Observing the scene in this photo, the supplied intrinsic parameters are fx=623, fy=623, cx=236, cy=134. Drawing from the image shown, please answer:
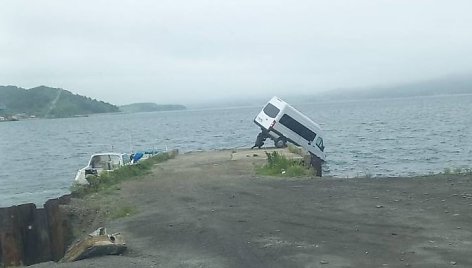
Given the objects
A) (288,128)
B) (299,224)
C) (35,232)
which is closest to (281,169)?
(35,232)

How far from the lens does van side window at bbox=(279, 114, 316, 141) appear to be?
36.8 m

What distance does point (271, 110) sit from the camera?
3766cm

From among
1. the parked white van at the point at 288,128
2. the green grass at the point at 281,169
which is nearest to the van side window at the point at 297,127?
the parked white van at the point at 288,128

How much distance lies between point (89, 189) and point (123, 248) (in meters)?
9.53

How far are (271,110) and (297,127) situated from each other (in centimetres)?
191

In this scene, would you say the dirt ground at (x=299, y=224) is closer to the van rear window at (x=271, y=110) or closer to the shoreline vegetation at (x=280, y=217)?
the shoreline vegetation at (x=280, y=217)

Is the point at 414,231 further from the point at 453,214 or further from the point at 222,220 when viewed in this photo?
the point at 222,220

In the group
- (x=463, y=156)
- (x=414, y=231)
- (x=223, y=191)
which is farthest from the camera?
(x=463, y=156)

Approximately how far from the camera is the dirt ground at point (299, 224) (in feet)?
32.6

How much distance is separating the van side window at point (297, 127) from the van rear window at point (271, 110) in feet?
2.07

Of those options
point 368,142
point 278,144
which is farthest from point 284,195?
point 368,142

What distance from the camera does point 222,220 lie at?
13469mm

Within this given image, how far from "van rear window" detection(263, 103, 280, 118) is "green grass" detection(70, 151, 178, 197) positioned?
11.2 metres

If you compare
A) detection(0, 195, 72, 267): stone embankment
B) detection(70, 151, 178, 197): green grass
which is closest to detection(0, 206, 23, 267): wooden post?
detection(0, 195, 72, 267): stone embankment
